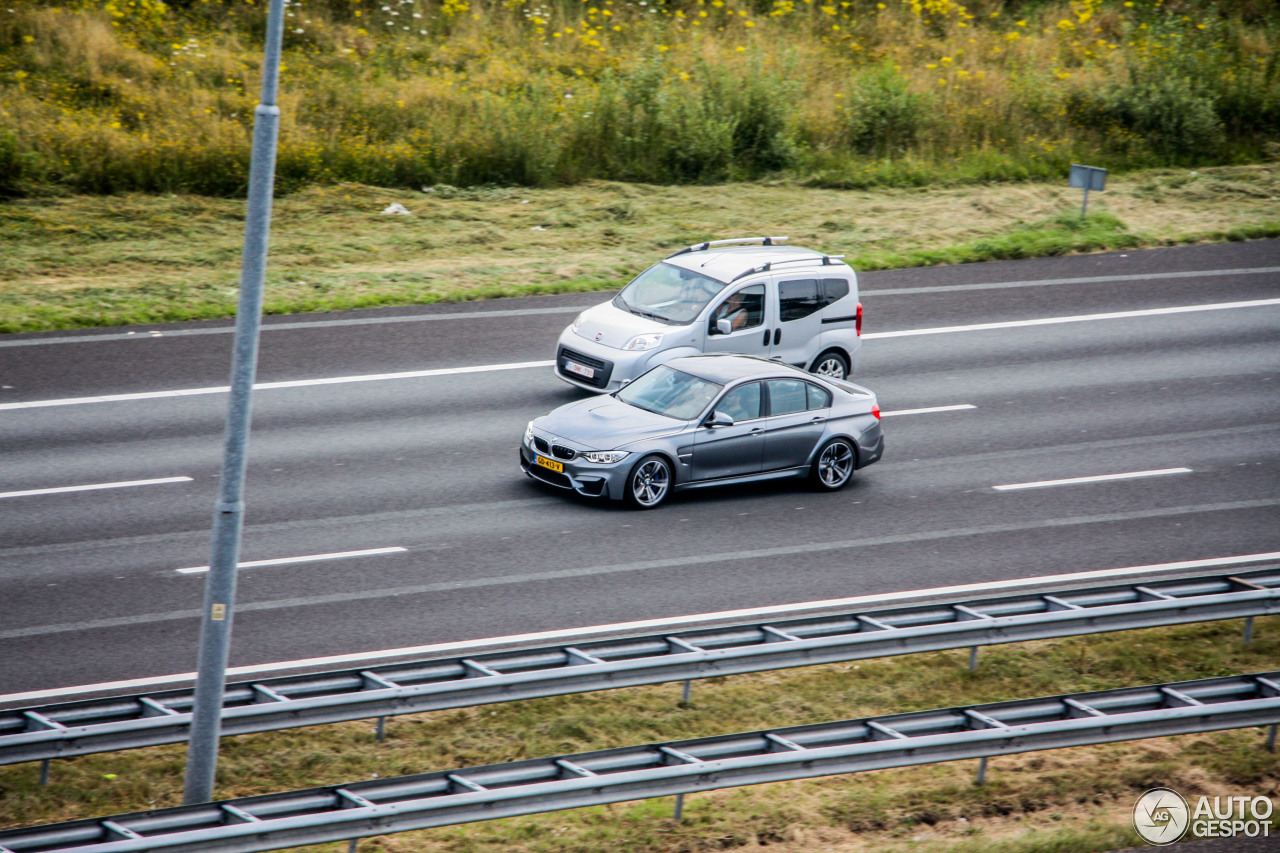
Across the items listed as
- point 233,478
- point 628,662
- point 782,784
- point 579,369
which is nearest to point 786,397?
point 579,369

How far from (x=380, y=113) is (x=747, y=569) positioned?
18223mm

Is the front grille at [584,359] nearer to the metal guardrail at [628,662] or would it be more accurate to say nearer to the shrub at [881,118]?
the metal guardrail at [628,662]

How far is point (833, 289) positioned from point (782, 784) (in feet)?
32.0

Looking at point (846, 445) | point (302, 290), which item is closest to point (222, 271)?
point (302, 290)

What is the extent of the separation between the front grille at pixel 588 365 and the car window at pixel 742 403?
2305 mm

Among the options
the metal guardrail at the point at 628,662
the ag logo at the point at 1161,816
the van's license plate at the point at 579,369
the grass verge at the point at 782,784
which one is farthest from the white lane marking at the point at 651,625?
the van's license plate at the point at 579,369

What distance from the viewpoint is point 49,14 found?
3044cm

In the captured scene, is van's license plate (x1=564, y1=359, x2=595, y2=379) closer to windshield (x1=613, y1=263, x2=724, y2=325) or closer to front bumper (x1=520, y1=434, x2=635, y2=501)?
windshield (x1=613, y1=263, x2=724, y2=325)

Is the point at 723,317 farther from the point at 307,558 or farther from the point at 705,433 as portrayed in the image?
the point at 307,558

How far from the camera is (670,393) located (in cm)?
1527

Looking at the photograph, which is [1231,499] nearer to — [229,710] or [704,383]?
[704,383]

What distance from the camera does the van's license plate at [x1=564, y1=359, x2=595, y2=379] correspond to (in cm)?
1712

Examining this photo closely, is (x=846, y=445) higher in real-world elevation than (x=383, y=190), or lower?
lower

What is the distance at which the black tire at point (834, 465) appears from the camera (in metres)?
15.3
